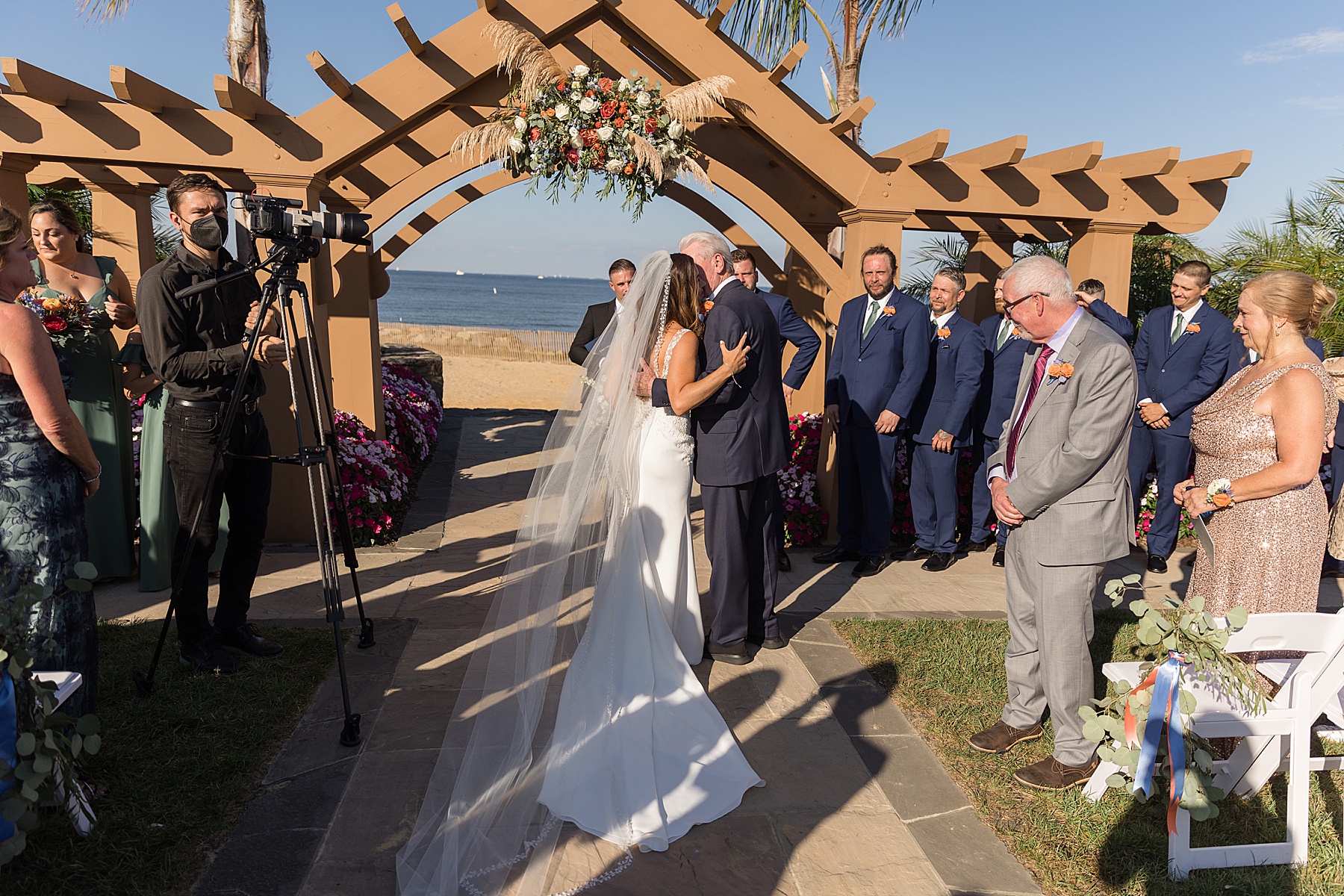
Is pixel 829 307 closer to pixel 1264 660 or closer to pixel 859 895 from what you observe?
pixel 1264 660

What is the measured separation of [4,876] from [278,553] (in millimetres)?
3733

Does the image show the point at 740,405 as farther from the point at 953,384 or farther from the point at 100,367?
the point at 100,367

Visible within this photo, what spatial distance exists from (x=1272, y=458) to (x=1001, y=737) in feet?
5.30

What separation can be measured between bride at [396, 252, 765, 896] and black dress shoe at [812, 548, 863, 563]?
239 centimetres

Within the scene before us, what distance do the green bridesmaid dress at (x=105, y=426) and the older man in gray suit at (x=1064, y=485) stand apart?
16.9 feet

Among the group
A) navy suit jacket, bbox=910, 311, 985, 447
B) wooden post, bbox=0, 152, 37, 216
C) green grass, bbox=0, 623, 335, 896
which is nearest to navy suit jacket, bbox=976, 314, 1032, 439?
navy suit jacket, bbox=910, 311, 985, 447

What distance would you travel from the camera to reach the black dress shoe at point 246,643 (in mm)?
4520

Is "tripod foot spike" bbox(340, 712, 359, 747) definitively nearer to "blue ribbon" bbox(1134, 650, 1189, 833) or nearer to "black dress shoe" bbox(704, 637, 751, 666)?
"black dress shoe" bbox(704, 637, 751, 666)

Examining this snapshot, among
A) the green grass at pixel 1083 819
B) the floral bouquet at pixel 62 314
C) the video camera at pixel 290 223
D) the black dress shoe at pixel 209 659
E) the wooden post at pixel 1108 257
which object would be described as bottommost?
the green grass at pixel 1083 819

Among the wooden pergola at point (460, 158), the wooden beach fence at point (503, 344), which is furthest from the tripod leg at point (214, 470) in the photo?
the wooden beach fence at point (503, 344)

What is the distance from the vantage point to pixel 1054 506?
11.1 ft

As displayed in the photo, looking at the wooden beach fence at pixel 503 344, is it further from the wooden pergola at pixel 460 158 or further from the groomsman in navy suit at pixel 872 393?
the groomsman in navy suit at pixel 872 393

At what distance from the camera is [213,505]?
4.36m

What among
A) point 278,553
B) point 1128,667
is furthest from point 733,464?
point 278,553
